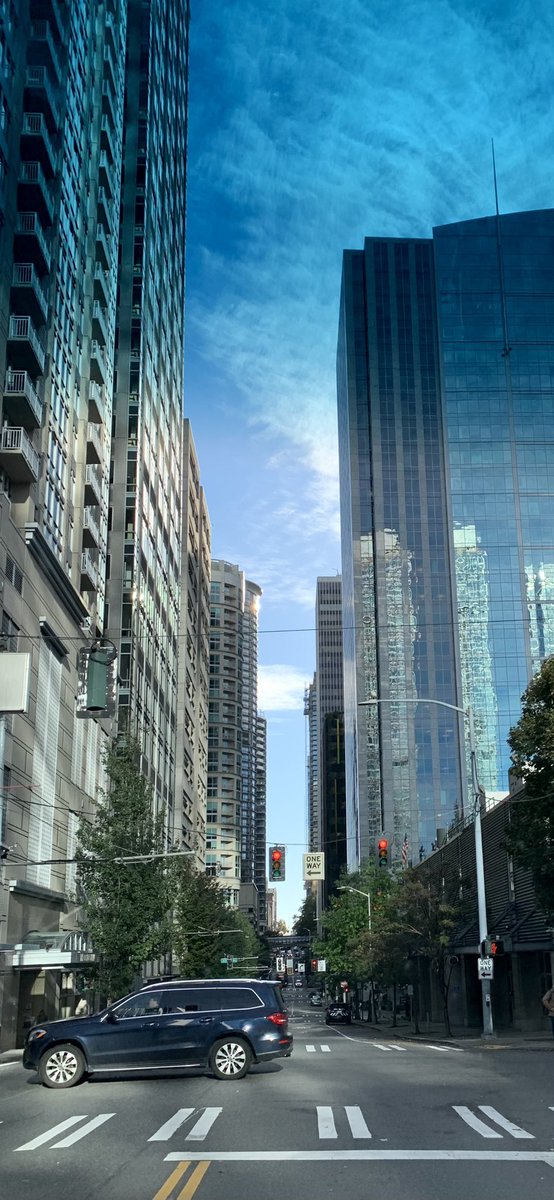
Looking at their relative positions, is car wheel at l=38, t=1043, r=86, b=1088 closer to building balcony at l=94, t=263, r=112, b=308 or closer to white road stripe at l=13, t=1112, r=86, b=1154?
white road stripe at l=13, t=1112, r=86, b=1154

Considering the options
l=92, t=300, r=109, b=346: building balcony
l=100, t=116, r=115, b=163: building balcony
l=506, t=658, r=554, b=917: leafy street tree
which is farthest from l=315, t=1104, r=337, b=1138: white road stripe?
l=100, t=116, r=115, b=163: building balcony

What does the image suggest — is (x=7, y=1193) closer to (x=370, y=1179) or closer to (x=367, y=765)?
(x=370, y=1179)

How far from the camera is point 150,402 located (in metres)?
95.4

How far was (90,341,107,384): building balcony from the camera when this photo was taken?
65812 mm

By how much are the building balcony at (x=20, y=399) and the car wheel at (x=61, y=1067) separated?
3340 centimetres

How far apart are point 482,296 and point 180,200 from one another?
2602 inches

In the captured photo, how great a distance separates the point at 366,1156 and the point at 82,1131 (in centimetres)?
410

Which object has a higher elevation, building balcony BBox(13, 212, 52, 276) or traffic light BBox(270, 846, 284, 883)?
building balcony BBox(13, 212, 52, 276)

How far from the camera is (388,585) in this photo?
158 meters

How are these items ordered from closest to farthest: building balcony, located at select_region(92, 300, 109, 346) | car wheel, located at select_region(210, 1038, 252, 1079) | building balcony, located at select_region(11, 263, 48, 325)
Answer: car wheel, located at select_region(210, 1038, 252, 1079)
building balcony, located at select_region(11, 263, 48, 325)
building balcony, located at select_region(92, 300, 109, 346)

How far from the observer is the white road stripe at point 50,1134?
12.9 meters

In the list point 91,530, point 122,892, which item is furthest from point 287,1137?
point 91,530

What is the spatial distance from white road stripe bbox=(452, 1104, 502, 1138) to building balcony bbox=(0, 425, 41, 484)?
3563 cm

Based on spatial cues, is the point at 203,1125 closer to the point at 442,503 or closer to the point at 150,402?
the point at 150,402
